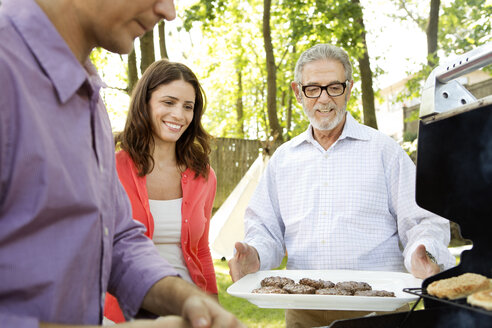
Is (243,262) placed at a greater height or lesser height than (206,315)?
lesser

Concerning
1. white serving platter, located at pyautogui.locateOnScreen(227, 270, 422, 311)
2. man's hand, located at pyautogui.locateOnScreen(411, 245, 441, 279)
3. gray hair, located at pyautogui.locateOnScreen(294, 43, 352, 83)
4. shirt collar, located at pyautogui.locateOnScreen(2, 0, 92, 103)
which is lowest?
white serving platter, located at pyautogui.locateOnScreen(227, 270, 422, 311)

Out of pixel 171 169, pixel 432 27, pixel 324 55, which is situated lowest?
pixel 171 169

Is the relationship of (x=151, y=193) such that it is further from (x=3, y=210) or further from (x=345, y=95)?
(x=3, y=210)

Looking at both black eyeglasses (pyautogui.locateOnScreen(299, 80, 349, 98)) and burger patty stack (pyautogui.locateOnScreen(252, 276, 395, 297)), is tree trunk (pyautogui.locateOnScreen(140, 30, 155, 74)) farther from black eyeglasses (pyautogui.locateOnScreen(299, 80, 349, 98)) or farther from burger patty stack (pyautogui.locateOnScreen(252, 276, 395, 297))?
burger patty stack (pyautogui.locateOnScreen(252, 276, 395, 297))

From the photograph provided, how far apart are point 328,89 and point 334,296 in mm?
1288

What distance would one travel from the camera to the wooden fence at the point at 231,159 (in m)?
Answer: 10.9

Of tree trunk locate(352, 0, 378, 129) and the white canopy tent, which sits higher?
tree trunk locate(352, 0, 378, 129)

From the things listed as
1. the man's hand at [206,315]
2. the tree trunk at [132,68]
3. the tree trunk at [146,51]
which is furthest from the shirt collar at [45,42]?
the tree trunk at [132,68]

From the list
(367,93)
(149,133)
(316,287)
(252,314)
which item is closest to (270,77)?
(367,93)

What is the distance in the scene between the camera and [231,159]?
10992 millimetres

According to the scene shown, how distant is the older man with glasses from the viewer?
2.43 meters

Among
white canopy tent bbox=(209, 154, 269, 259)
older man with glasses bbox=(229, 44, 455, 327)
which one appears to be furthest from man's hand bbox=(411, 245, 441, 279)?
white canopy tent bbox=(209, 154, 269, 259)

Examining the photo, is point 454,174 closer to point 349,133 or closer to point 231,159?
point 349,133

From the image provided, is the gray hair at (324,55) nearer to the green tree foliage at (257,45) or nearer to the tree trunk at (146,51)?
the tree trunk at (146,51)
